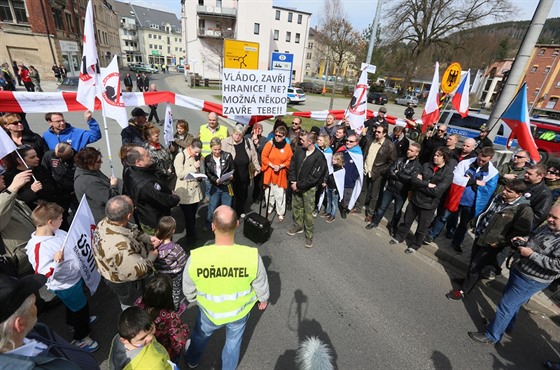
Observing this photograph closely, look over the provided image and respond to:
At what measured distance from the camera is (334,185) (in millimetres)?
5742

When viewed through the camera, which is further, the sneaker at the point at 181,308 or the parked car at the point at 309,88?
the parked car at the point at 309,88

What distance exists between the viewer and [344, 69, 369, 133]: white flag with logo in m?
6.45

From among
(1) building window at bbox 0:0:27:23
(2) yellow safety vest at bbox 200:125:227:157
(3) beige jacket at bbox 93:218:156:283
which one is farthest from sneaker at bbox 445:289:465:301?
(1) building window at bbox 0:0:27:23

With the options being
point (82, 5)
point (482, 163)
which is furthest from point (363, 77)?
point (82, 5)

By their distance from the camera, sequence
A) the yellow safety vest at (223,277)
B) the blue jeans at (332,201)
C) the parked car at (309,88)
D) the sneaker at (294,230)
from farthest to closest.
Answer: the parked car at (309,88), the blue jeans at (332,201), the sneaker at (294,230), the yellow safety vest at (223,277)

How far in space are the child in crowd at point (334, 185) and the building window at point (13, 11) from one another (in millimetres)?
34339

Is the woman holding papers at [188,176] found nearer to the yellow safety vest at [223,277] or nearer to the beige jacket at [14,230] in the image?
the beige jacket at [14,230]

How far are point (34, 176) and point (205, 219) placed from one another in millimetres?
2807

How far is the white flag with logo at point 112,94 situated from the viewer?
4258 millimetres

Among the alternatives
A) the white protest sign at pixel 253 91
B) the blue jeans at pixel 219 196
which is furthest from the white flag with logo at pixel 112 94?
the blue jeans at pixel 219 196

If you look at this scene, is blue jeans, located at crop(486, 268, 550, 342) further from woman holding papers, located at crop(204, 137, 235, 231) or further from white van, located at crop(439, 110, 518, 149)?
white van, located at crop(439, 110, 518, 149)

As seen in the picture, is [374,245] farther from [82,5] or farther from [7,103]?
[82,5]

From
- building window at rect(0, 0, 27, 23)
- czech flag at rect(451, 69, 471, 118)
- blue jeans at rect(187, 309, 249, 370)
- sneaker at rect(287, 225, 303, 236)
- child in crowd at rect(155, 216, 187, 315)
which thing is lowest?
sneaker at rect(287, 225, 303, 236)

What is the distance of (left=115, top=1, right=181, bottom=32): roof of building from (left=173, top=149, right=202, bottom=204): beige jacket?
3678 inches
